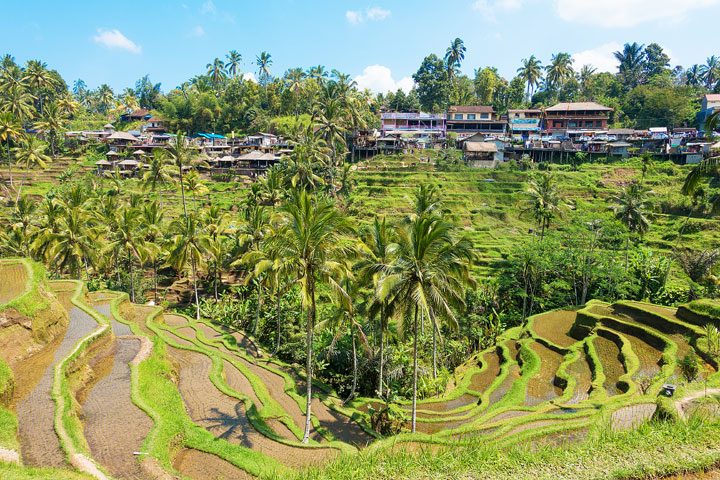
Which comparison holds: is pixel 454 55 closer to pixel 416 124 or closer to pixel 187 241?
pixel 416 124

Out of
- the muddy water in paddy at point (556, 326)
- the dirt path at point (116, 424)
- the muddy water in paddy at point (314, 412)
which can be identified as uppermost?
the dirt path at point (116, 424)

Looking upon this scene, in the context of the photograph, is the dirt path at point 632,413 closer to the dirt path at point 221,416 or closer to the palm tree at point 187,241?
the dirt path at point 221,416

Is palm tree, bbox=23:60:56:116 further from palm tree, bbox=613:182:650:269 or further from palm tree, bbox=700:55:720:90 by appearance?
palm tree, bbox=700:55:720:90

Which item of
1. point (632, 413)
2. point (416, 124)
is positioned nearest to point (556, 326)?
point (632, 413)

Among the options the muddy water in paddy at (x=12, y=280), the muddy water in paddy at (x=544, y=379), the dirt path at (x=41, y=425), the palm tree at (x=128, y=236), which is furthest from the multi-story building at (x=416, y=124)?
the dirt path at (x=41, y=425)

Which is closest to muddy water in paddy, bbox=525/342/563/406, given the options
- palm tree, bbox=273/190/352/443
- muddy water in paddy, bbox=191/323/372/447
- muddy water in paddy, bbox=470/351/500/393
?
muddy water in paddy, bbox=470/351/500/393

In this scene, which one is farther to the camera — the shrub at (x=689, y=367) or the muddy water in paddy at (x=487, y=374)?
Answer: the muddy water in paddy at (x=487, y=374)
